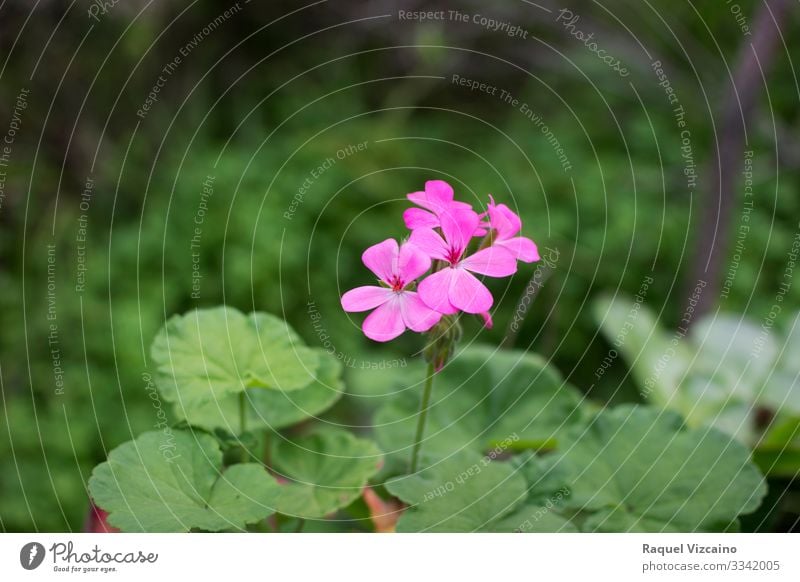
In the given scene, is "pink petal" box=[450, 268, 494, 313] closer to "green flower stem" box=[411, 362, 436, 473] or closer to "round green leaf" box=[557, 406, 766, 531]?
"green flower stem" box=[411, 362, 436, 473]

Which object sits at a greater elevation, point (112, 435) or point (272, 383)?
point (272, 383)

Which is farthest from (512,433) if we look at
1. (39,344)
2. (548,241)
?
(39,344)

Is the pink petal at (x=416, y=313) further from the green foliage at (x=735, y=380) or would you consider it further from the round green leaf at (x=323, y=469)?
the green foliage at (x=735, y=380)
